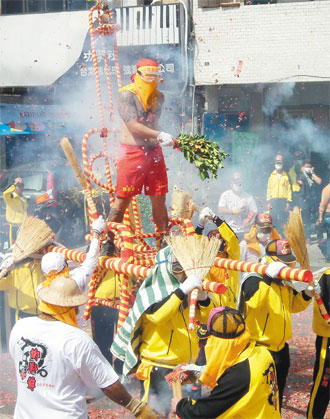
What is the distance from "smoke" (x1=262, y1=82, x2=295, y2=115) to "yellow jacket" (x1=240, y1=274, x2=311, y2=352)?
451 inches

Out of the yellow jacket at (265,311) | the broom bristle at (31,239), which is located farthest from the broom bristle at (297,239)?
the broom bristle at (31,239)

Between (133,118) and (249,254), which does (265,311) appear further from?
(249,254)

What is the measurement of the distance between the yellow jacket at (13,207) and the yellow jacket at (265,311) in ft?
24.5

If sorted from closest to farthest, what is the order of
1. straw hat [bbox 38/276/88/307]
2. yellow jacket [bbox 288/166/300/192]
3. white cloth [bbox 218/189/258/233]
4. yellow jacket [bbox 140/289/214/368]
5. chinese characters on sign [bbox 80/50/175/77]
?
1. straw hat [bbox 38/276/88/307]
2. yellow jacket [bbox 140/289/214/368]
3. white cloth [bbox 218/189/258/233]
4. yellow jacket [bbox 288/166/300/192]
5. chinese characters on sign [bbox 80/50/175/77]

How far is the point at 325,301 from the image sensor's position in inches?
205

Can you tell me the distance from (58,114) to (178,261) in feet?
37.7

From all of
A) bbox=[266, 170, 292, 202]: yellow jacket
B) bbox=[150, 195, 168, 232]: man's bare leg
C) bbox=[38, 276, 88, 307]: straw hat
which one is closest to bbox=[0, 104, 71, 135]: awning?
bbox=[266, 170, 292, 202]: yellow jacket

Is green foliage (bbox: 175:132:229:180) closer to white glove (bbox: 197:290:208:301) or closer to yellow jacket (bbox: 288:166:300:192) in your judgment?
white glove (bbox: 197:290:208:301)

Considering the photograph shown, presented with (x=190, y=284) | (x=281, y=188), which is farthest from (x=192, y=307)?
(x=281, y=188)

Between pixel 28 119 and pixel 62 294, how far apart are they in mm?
12684

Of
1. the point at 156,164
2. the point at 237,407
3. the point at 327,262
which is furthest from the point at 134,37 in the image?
the point at 237,407

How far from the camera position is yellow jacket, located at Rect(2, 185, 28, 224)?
11883 mm

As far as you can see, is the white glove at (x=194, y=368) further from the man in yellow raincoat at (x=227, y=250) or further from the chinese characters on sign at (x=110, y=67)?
the chinese characters on sign at (x=110, y=67)

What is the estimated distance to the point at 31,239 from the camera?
19.5 ft
